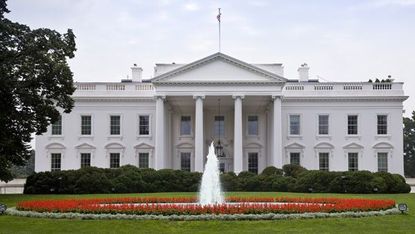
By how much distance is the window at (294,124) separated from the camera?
56188mm

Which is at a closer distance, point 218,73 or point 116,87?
point 218,73

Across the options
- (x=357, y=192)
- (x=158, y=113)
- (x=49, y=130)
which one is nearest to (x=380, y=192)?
(x=357, y=192)

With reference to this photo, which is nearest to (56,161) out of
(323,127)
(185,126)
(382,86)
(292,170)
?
(185,126)

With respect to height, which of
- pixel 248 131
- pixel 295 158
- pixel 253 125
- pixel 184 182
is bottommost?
pixel 184 182

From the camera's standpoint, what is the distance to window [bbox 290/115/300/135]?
184 feet

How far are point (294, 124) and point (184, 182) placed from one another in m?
16.4

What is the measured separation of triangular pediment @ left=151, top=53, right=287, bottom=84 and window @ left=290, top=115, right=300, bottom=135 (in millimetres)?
5999

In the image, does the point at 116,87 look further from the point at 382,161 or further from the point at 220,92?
the point at 382,161

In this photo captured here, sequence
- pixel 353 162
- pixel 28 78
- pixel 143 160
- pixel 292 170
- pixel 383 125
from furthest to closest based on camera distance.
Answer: pixel 143 160 < pixel 353 162 < pixel 383 125 < pixel 292 170 < pixel 28 78

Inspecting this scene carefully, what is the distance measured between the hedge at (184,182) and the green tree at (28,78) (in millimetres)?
5603

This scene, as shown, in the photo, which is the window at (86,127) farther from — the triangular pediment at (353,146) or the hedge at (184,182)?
the triangular pediment at (353,146)

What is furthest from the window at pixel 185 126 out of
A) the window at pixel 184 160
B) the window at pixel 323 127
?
the window at pixel 323 127

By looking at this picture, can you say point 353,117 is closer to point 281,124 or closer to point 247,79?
point 281,124

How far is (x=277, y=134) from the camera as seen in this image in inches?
2016
